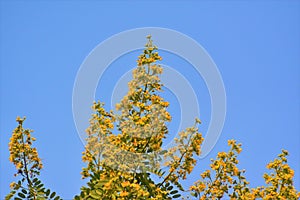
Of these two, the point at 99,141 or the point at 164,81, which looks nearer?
the point at 99,141

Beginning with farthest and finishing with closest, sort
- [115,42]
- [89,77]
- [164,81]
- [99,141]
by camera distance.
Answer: [115,42], [89,77], [164,81], [99,141]

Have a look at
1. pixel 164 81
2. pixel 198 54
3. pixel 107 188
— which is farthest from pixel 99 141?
pixel 198 54

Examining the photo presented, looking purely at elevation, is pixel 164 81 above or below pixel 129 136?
above

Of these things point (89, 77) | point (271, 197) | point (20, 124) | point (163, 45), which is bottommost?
point (20, 124)

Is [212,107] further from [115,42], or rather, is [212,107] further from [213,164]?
[115,42]

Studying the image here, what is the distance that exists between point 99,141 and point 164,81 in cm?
155

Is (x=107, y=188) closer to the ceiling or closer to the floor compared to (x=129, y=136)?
closer to the floor

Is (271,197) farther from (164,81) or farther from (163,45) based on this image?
(163,45)

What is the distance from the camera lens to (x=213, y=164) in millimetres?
8406

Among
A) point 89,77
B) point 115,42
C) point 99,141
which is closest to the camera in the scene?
point 99,141

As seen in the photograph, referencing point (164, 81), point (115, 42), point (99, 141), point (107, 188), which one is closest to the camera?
point (107, 188)

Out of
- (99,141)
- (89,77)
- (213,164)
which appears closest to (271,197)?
(213,164)

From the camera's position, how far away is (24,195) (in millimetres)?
8250

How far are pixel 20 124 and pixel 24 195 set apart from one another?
1181 mm
